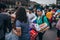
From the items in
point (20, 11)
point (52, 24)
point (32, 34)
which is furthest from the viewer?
point (52, 24)

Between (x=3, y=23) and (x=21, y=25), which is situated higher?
(x=3, y=23)

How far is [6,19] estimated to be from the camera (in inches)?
216

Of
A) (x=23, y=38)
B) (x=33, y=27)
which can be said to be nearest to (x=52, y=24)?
(x=33, y=27)

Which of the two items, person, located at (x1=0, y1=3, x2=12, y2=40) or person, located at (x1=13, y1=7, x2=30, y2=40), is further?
person, located at (x1=13, y1=7, x2=30, y2=40)

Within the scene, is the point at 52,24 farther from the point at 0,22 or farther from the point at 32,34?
the point at 0,22

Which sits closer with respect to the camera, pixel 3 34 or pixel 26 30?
pixel 3 34

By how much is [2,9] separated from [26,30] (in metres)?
0.78

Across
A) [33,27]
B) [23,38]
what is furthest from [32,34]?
[23,38]

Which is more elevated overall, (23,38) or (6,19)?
(6,19)

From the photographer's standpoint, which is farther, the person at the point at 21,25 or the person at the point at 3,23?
the person at the point at 21,25

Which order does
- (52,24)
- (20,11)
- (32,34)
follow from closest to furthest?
(20,11), (32,34), (52,24)

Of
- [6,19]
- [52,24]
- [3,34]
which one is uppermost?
[6,19]

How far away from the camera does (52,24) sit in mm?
15047

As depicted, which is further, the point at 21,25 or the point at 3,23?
the point at 21,25
